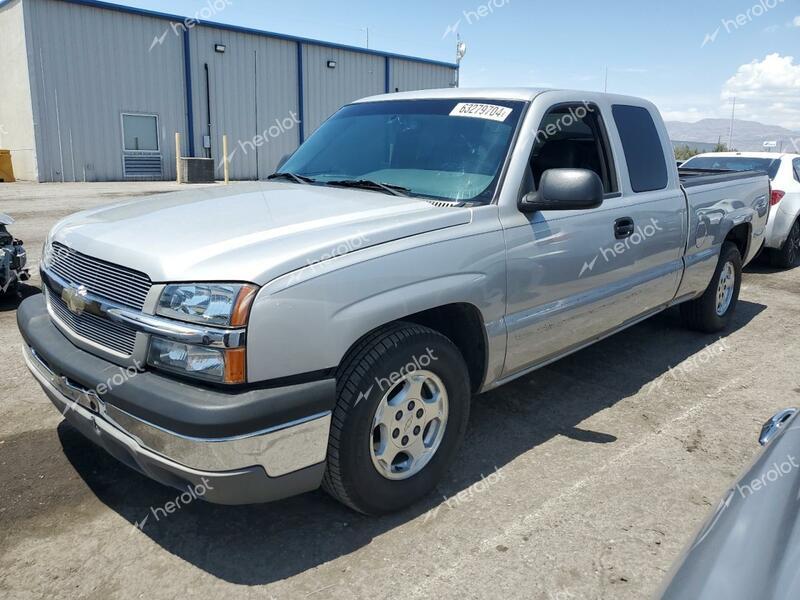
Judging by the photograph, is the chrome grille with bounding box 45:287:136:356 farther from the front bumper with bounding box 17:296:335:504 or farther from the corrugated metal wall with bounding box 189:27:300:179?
the corrugated metal wall with bounding box 189:27:300:179

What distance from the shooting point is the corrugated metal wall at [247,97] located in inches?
967

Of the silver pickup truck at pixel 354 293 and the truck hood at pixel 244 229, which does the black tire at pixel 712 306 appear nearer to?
the silver pickup truck at pixel 354 293

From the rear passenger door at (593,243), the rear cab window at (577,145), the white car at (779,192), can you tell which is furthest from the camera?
the white car at (779,192)

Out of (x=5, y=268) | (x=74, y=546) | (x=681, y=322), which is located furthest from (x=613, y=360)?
(x=5, y=268)

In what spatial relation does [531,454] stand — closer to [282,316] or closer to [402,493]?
[402,493]

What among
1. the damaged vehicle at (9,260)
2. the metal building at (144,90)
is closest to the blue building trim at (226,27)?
the metal building at (144,90)

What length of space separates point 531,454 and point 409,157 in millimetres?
1763

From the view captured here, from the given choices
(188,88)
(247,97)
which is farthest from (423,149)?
(247,97)

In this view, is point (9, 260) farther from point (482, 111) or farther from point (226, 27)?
point (226, 27)

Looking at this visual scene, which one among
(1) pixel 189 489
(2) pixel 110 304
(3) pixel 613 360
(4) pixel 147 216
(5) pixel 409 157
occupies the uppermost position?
(5) pixel 409 157

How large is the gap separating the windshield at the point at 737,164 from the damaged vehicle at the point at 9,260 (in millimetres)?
8338

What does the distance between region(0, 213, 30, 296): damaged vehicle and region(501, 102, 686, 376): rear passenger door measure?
15.2ft

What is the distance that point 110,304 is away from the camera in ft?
8.65

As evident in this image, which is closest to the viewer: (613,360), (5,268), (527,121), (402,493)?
(402,493)
